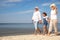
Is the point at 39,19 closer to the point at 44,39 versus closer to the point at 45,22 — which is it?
the point at 45,22

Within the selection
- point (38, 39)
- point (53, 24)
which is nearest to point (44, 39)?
point (38, 39)

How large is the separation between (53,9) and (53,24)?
3.12 feet

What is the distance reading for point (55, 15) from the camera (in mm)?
14594

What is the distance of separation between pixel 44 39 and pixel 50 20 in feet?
6.20

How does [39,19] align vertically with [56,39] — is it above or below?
above

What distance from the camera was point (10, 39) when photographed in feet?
45.4

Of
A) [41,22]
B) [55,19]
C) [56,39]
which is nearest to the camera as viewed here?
[56,39]

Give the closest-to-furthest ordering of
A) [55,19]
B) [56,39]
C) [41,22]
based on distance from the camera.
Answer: [56,39] < [55,19] < [41,22]

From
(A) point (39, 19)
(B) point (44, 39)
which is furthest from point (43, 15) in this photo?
(B) point (44, 39)

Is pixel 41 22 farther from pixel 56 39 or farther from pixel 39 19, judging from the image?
pixel 56 39

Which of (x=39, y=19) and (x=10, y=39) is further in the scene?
(x=39, y=19)

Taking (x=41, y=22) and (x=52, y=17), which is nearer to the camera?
(x=52, y=17)

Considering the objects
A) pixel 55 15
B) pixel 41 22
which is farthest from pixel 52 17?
pixel 41 22

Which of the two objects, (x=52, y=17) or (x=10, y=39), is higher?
(x=52, y=17)
